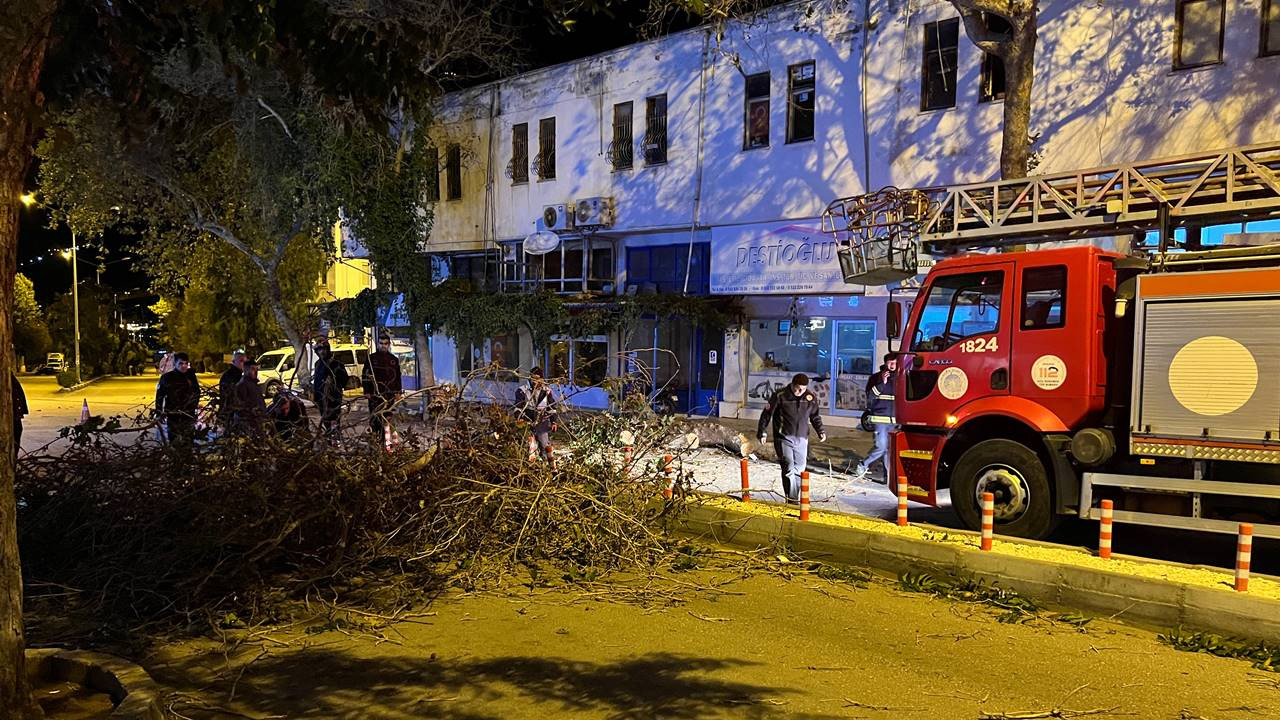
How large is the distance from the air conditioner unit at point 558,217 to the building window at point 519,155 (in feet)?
5.37

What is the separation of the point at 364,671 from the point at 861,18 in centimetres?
1619

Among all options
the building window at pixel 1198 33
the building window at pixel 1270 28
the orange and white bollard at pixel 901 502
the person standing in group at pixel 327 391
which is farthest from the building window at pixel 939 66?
the person standing in group at pixel 327 391

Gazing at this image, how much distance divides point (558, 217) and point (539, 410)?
14637mm

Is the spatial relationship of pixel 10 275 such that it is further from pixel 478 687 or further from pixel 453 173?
pixel 453 173

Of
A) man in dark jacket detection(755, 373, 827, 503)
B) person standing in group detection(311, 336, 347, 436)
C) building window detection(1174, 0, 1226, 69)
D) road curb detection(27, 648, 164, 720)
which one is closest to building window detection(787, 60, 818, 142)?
building window detection(1174, 0, 1226, 69)

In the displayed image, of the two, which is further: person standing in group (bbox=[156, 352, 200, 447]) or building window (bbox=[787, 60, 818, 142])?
building window (bbox=[787, 60, 818, 142])

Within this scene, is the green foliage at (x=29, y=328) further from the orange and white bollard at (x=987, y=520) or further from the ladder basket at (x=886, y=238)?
the orange and white bollard at (x=987, y=520)

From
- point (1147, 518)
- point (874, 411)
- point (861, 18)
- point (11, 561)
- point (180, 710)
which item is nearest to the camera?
point (11, 561)

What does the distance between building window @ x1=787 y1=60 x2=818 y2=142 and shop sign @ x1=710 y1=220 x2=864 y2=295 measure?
207 cm

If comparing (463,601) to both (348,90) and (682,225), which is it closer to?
(348,90)

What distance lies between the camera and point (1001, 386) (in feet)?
28.1

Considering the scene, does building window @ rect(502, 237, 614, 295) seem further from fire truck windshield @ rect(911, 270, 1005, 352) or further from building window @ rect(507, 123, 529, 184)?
fire truck windshield @ rect(911, 270, 1005, 352)

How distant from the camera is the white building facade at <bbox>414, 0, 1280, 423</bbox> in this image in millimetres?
14109

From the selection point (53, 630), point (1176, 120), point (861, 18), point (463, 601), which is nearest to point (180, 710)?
point (53, 630)
